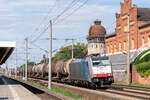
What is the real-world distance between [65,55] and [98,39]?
16766 mm

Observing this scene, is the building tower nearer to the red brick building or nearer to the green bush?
the red brick building

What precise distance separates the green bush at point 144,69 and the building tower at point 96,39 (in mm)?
86652

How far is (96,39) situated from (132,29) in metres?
73.0

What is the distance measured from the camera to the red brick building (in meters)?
58.2

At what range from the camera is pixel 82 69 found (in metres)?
33.8

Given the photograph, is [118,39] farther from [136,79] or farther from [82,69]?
[82,69]

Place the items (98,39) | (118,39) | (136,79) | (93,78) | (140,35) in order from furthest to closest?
1. (98,39)
2. (118,39)
3. (140,35)
4. (136,79)
5. (93,78)

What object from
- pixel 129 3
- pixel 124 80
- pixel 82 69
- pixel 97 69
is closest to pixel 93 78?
pixel 97 69

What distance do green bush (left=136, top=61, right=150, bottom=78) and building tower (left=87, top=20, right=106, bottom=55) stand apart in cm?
8665

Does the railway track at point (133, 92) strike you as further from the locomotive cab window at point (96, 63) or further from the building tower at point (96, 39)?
the building tower at point (96, 39)

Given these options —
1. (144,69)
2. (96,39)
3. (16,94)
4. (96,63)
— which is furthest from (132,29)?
(96,39)

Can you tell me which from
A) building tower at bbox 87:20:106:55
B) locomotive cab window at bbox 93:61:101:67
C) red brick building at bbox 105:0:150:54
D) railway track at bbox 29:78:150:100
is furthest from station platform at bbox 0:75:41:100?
building tower at bbox 87:20:106:55

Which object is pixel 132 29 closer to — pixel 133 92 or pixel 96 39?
pixel 133 92

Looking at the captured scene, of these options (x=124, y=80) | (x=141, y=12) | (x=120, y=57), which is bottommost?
(x=124, y=80)
